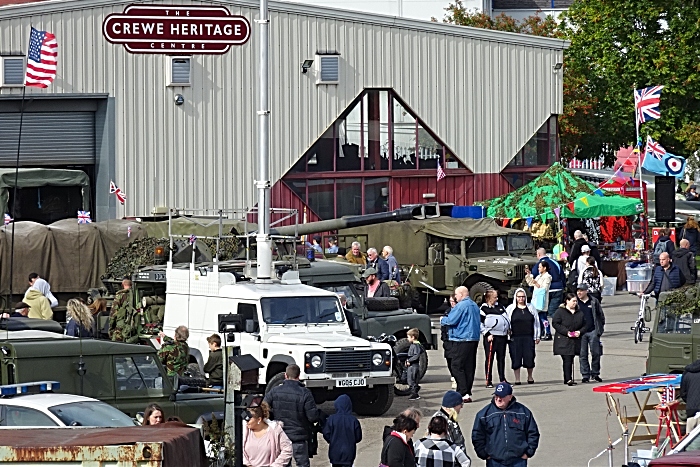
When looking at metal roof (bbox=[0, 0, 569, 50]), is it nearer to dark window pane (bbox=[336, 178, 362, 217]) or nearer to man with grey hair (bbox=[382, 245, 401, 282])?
dark window pane (bbox=[336, 178, 362, 217])

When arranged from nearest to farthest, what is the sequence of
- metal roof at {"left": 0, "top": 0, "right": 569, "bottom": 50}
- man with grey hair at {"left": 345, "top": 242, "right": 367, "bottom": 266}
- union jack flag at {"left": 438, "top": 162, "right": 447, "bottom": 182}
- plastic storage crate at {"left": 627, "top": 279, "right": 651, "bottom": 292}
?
man with grey hair at {"left": 345, "top": 242, "right": 367, "bottom": 266} → plastic storage crate at {"left": 627, "top": 279, "right": 651, "bottom": 292} → metal roof at {"left": 0, "top": 0, "right": 569, "bottom": 50} → union jack flag at {"left": 438, "top": 162, "right": 447, "bottom": 182}

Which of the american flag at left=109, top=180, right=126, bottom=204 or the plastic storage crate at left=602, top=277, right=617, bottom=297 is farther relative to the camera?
the american flag at left=109, top=180, right=126, bottom=204

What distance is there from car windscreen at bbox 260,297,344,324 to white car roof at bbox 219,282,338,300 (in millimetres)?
56

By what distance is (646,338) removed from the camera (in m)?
25.2

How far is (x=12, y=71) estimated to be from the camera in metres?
32.0

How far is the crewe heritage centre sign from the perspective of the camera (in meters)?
15.2

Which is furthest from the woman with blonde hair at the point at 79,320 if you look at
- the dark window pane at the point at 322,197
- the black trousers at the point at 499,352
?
the dark window pane at the point at 322,197

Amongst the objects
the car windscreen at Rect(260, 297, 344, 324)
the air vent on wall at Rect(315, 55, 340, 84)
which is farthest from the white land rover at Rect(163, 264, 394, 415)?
the air vent on wall at Rect(315, 55, 340, 84)

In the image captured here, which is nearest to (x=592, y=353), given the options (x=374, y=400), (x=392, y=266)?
(x=374, y=400)

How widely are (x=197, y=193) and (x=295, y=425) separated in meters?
21.4

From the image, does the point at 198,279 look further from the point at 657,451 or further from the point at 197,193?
the point at 197,193

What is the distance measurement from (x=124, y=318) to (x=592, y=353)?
7.17 metres

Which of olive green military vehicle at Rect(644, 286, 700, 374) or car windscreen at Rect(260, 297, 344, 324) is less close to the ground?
car windscreen at Rect(260, 297, 344, 324)

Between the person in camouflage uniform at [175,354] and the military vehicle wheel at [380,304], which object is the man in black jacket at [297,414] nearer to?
the person in camouflage uniform at [175,354]
